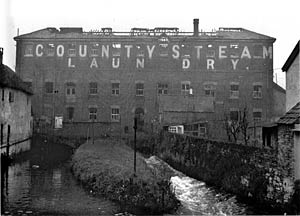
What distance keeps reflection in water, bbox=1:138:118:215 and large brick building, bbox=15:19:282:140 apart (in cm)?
1328

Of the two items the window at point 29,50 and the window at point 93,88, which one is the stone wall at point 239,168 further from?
the window at point 29,50

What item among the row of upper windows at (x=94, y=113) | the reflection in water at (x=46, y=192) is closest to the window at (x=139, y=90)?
the row of upper windows at (x=94, y=113)

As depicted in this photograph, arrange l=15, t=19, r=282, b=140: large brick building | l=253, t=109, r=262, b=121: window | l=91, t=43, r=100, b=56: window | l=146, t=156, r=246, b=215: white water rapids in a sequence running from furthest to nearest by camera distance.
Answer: l=91, t=43, r=100, b=56: window
l=15, t=19, r=282, b=140: large brick building
l=253, t=109, r=262, b=121: window
l=146, t=156, r=246, b=215: white water rapids

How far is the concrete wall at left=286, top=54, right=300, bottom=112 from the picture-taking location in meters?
14.9

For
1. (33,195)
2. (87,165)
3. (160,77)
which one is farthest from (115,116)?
(33,195)

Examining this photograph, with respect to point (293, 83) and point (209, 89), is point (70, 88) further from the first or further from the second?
point (293, 83)

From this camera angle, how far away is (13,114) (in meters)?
24.2

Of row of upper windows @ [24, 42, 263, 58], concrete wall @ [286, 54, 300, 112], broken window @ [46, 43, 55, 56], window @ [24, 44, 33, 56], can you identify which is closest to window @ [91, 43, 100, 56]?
row of upper windows @ [24, 42, 263, 58]

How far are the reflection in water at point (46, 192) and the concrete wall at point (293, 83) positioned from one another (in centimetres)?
902

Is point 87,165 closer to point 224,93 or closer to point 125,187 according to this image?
point 125,187

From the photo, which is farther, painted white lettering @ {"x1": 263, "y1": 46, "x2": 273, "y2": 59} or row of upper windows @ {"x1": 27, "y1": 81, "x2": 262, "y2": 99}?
painted white lettering @ {"x1": 263, "y1": 46, "x2": 273, "y2": 59}

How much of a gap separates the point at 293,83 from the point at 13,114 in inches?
722

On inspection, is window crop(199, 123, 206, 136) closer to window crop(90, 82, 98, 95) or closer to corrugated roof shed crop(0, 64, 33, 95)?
window crop(90, 82, 98, 95)

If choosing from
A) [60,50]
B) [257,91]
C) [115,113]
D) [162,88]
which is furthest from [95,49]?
[257,91]
